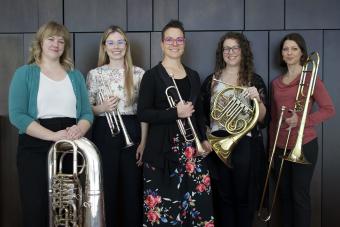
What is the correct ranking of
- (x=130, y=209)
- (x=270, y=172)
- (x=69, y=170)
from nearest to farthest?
(x=69, y=170), (x=130, y=209), (x=270, y=172)

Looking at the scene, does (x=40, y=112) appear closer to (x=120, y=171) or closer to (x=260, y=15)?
(x=120, y=171)

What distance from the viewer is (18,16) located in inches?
137

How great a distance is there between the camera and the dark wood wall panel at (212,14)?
340 centimetres

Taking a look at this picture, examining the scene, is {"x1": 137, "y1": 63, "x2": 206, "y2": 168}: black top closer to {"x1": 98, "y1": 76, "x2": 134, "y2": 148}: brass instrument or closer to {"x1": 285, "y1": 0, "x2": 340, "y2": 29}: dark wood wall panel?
{"x1": 98, "y1": 76, "x2": 134, "y2": 148}: brass instrument

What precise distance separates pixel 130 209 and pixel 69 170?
75 centimetres

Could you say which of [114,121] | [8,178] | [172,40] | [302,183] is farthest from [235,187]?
[8,178]

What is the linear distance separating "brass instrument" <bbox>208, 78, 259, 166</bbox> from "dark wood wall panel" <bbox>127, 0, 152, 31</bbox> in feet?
3.20

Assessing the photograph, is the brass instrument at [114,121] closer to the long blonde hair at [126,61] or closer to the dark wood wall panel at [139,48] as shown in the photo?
the long blonde hair at [126,61]

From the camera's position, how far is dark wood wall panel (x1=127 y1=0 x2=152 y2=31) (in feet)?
11.3

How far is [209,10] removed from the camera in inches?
134

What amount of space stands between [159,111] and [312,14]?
171 centimetres

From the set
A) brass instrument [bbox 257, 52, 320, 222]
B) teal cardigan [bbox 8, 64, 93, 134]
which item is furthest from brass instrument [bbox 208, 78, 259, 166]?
teal cardigan [bbox 8, 64, 93, 134]

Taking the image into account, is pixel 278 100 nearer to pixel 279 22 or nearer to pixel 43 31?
pixel 279 22

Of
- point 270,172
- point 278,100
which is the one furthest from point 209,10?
point 270,172
